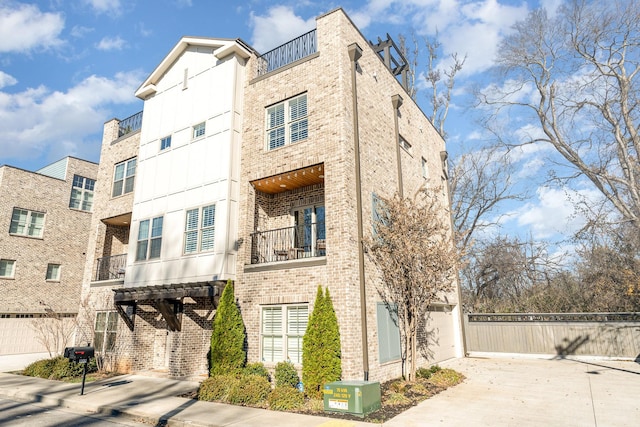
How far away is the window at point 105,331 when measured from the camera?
1569cm

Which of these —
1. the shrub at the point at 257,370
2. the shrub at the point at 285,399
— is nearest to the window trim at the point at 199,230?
the shrub at the point at 257,370

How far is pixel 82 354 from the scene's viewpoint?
35.5ft

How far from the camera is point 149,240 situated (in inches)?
568

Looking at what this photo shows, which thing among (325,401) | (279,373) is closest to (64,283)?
(279,373)

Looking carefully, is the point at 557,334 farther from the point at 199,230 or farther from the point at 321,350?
the point at 199,230

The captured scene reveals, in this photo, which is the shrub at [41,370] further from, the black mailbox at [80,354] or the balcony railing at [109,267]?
the black mailbox at [80,354]

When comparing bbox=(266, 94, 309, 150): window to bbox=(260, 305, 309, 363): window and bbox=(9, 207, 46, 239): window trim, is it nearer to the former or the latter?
bbox=(260, 305, 309, 363): window

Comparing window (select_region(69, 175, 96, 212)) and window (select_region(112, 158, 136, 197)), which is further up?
window (select_region(69, 175, 96, 212))

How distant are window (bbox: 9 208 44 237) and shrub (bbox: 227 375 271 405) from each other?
2024cm

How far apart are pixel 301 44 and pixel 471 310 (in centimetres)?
1758

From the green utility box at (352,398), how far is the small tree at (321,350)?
0.94m

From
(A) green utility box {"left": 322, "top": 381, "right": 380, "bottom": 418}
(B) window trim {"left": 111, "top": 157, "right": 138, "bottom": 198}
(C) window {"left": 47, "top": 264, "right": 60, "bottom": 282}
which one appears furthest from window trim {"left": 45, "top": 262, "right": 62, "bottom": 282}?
(A) green utility box {"left": 322, "top": 381, "right": 380, "bottom": 418}

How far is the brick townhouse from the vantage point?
10.9 metres

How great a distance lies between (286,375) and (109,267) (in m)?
11.5
